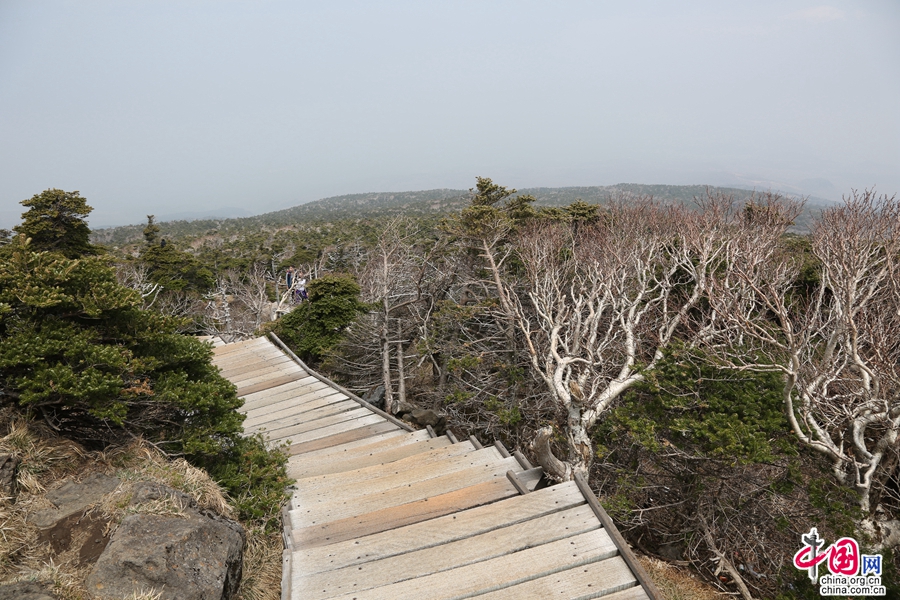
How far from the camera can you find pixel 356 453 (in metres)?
5.89

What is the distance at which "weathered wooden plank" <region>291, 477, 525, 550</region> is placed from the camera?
3.67 meters

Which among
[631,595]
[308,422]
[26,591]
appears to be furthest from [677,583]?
[26,591]

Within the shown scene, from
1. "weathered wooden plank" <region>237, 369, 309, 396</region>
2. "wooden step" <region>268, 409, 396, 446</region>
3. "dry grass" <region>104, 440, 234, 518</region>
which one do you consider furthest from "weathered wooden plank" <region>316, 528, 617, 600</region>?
"weathered wooden plank" <region>237, 369, 309, 396</region>

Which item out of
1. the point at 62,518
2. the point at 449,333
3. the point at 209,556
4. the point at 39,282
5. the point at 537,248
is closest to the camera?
the point at 209,556

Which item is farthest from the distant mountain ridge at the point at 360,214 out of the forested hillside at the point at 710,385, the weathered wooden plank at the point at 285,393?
the weathered wooden plank at the point at 285,393

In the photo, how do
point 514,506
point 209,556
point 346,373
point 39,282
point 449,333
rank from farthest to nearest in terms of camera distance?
point 346,373 → point 449,333 → point 39,282 → point 514,506 → point 209,556

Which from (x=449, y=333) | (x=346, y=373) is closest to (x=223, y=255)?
(x=346, y=373)

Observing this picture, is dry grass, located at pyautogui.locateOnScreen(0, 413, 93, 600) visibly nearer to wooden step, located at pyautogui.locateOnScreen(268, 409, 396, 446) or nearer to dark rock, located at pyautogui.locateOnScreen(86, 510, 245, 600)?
dark rock, located at pyautogui.locateOnScreen(86, 510, 245, 600)

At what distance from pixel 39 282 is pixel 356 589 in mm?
3879

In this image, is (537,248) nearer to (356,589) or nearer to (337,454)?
(337,454)

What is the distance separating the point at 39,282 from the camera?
4098mm

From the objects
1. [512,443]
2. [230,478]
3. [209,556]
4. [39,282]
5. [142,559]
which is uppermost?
[39,282]

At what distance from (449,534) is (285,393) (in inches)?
205

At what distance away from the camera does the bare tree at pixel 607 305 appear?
665 centimetres
